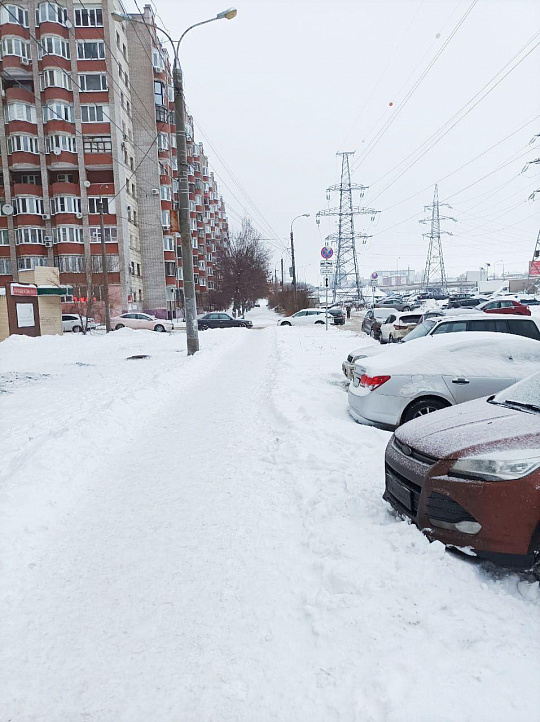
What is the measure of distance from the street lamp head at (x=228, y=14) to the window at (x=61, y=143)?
34048mm

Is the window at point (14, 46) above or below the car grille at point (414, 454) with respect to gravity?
above

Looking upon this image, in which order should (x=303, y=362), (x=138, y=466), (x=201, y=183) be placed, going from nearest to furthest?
1. (x=138, y=466)
2. (x=303, y=362)
3. (x=201, y=183)

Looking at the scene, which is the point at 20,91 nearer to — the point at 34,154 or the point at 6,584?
the point at 34,154

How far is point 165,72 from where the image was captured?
49.8m

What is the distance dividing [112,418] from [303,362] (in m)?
7.28

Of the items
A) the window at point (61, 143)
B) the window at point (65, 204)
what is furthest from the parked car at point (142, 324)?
the window at point (61, 143)

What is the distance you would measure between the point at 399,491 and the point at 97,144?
48.1m

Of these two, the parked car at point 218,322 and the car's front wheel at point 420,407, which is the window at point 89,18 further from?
the car's front wheel at point 420,407

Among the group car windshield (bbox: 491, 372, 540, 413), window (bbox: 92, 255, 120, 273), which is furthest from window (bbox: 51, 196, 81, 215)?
car windshield (bbox: 491, 372, 540, 413)

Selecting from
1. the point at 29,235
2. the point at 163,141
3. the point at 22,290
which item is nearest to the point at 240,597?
the point at 22,290

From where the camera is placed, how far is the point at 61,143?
43.0m

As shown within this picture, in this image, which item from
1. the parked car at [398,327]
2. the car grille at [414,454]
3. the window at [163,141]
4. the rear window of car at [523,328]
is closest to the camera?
the car grille at [414,454]

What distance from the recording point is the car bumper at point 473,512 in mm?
2934

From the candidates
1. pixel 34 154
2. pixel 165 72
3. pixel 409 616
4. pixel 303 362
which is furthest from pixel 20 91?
pixel 409 616
